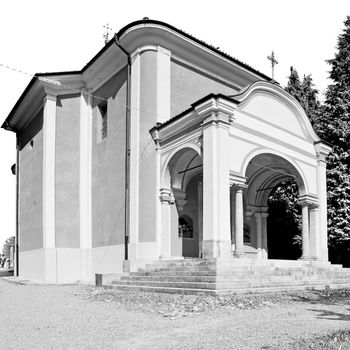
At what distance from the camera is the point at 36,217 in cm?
1888

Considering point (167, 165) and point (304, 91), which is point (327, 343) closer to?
point (167, 165)

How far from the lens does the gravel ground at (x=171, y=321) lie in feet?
17.0

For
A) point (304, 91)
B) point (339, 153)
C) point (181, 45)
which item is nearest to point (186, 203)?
point (181, 45)

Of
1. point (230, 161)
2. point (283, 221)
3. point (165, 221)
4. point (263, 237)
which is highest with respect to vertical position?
point (230, 161)

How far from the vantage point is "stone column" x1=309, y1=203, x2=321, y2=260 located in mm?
15281

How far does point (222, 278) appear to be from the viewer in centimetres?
989

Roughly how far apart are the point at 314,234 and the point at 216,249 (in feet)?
18.1

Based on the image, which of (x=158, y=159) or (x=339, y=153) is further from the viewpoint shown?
(x=339, y=153)

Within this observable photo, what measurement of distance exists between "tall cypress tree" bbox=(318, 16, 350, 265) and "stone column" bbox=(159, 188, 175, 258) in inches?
388

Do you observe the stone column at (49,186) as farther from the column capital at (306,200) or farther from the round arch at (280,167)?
the column capital at (306,200)

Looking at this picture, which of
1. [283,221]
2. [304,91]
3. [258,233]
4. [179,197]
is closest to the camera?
[179,197]

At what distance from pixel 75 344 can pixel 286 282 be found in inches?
284

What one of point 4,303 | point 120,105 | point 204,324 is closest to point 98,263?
point 120,105

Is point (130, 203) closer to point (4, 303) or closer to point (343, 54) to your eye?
point (4, 303)
